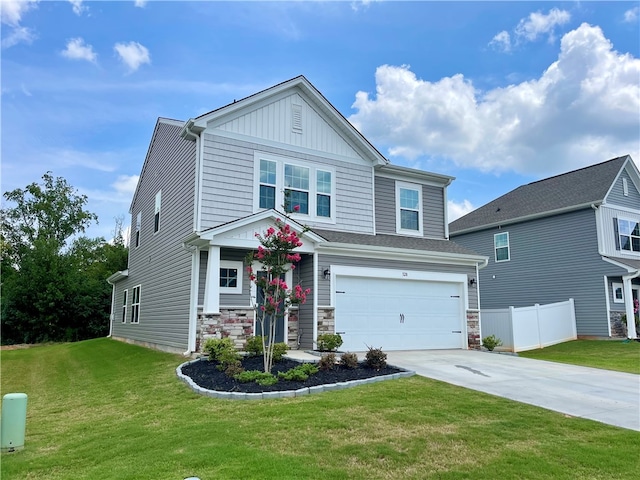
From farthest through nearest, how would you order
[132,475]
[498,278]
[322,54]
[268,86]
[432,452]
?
[498,278], [322,54], [268,86], [432,452], [132,475]

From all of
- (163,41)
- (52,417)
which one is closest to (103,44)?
(163,41)

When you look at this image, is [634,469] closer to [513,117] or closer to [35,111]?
[513,117]

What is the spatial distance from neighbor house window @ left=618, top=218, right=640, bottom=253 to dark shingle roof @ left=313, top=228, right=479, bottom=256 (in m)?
9.37

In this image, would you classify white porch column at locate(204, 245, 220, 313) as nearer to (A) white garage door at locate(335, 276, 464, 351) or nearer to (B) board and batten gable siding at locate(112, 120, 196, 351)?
(B) board and batten gable siding at locate(112, 120, 196, 351)

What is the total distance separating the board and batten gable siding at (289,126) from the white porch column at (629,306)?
12315 mm

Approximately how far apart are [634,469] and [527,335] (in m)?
12.8

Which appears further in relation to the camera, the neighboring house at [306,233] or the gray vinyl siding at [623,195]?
the gray vinyl siding at [623,195]

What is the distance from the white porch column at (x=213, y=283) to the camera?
1088 cm

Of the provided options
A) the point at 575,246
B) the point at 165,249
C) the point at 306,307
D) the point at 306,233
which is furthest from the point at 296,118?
the point at 575,246

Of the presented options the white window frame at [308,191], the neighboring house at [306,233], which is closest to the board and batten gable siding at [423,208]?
the neighboring house at [306,233]

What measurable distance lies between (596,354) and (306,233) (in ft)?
35.3

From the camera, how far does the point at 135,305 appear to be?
18625mm

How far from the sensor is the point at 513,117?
1831 centimetres

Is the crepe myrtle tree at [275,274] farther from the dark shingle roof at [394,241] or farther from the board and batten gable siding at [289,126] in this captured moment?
the board and batten gable siding at [289,126]
